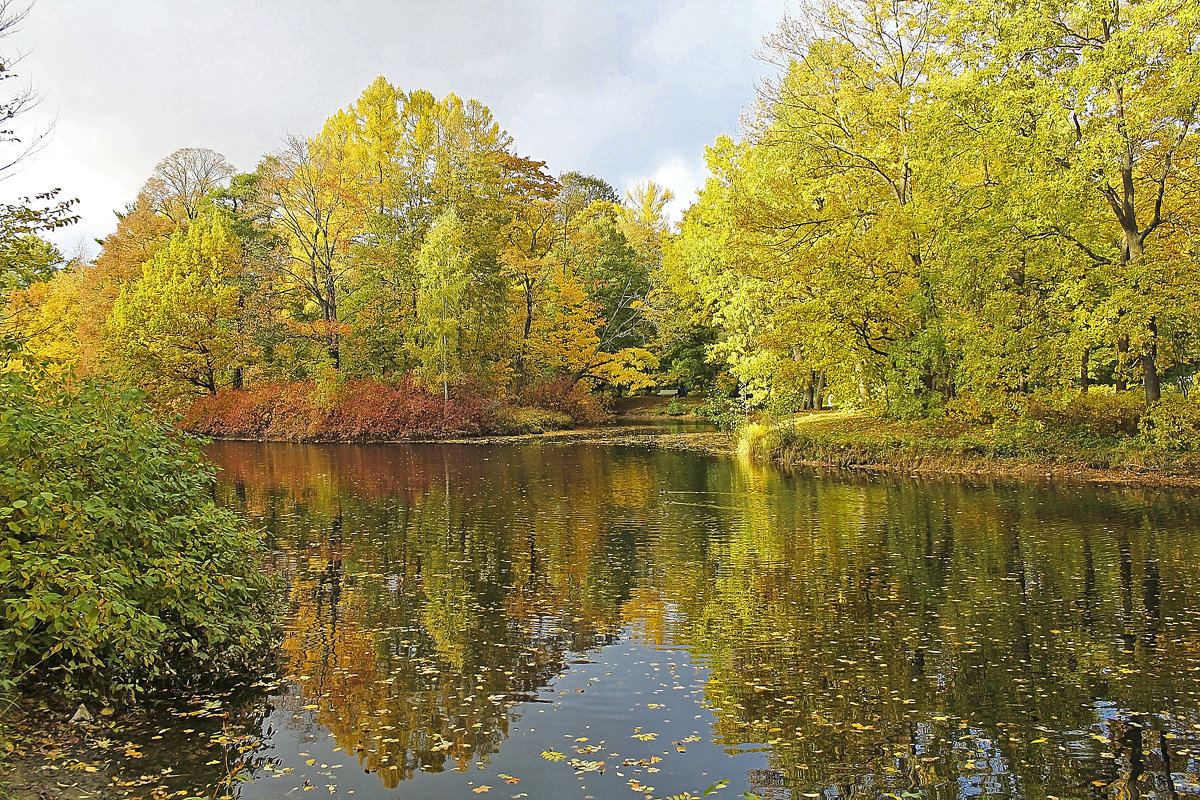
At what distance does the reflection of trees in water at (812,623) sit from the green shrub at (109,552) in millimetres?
1098

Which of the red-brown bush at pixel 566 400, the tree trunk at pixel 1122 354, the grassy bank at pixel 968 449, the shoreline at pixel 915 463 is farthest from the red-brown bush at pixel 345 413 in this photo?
the tree trunk at pixel 1122 354

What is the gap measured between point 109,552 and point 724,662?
16.9ft

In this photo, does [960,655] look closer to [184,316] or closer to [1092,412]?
[1092,412]

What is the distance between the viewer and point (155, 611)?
6.15 meters

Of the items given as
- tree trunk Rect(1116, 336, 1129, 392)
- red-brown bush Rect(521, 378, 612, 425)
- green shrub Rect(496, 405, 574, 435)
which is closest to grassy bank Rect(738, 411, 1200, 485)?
tree trunk Rect(1116, 336, 1129, 392)

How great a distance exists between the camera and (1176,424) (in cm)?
1798

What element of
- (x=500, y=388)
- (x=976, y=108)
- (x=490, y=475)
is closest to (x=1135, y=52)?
(x=976, y=108)

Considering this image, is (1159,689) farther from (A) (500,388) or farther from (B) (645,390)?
(B) (645,390)

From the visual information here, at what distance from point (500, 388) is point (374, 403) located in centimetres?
615

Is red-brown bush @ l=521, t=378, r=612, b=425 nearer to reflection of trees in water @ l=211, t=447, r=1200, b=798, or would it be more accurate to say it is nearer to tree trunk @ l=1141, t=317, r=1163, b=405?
reflection of trees in water @ l=211, t=447, r=1200, b=798

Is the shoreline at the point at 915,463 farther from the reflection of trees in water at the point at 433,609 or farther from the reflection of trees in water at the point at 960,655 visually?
the reflection of trees in water at the point at 433,609

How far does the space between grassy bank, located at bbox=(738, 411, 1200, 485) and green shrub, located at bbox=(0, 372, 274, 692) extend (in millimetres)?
18493

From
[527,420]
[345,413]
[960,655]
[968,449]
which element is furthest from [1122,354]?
[345,413]

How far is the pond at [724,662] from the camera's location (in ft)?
17.2
